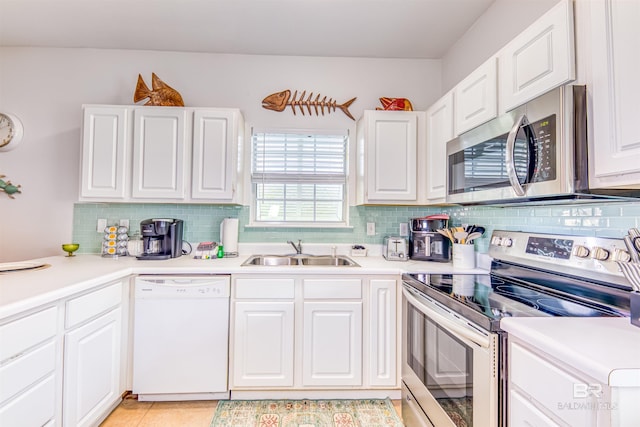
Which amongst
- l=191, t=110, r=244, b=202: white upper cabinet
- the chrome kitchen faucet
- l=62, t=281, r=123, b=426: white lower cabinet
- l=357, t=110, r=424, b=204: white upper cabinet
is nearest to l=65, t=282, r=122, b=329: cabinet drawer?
l=62, t=281, r=123, b=426: white lower cabinet

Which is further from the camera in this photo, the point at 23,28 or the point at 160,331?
the point at 23,28

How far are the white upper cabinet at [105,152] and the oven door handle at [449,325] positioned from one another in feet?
6.90

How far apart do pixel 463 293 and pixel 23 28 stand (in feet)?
11.3

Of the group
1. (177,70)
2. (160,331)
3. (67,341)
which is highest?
(177,70)

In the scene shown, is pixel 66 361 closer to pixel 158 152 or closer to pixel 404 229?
pixel 158 152

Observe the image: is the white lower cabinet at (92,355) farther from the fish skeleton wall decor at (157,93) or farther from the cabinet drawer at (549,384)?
the cabinet drawer at (549,384)

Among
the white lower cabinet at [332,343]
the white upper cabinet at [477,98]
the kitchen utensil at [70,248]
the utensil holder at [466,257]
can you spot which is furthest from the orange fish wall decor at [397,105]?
the kitchen utensil at [70,248]

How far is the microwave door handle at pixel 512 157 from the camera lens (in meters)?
1.18

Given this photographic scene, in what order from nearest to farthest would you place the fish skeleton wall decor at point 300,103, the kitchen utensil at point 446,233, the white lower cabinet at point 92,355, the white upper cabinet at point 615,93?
1. the white upper cabinet at point 615,93
2. the white lower cabinet at point 92,355
3. the kitchen utensil at point 446,233
4. the fish skeleton wall decor at point 300,103

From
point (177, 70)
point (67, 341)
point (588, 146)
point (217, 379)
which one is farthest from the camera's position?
point (177, 70)

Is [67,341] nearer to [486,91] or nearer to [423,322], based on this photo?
[423,322]

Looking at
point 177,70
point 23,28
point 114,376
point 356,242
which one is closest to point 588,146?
point 356,242

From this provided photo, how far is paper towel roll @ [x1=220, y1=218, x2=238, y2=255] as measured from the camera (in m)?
2.40

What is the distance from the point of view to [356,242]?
2.63 metres
